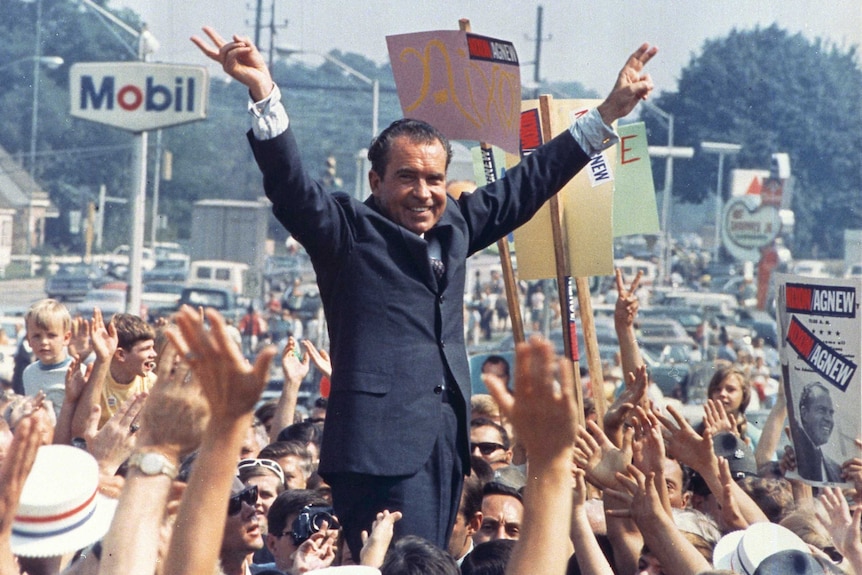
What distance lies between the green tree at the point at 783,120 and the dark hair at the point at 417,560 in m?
25.7

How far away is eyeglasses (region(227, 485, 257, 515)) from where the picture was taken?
157 inches

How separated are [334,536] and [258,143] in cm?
133

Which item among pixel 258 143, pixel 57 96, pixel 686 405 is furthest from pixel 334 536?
pixel 57 96

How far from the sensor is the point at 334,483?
362 centimetres

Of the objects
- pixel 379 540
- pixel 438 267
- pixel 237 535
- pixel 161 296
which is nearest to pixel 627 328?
pixel 438 267

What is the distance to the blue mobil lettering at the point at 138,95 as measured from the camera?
41.3 ft

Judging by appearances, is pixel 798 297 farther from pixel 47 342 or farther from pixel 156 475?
pixel 47 342

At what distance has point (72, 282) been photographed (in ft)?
90.1

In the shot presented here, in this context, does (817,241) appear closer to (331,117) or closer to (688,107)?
(688,107)

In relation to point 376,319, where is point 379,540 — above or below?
below

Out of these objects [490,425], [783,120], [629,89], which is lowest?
[490,425]

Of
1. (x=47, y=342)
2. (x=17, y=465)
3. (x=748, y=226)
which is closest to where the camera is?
(x=17, y=465)

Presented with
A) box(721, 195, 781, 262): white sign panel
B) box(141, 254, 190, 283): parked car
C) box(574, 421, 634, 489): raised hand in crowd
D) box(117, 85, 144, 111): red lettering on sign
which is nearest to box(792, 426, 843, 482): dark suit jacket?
box(574, 421, 634, 489): raised hand in crowd

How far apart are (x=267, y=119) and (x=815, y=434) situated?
2508 millimetres
